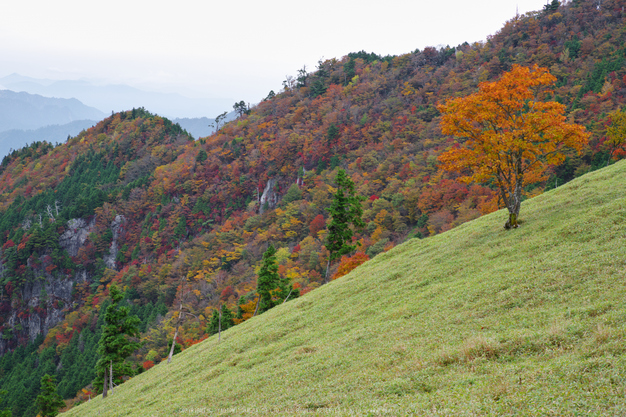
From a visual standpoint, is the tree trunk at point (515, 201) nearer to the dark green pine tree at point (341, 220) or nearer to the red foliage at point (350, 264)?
the red foliage at point (350, 264)

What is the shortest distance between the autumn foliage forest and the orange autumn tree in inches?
1021

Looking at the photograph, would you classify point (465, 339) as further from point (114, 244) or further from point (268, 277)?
point (114, 244)

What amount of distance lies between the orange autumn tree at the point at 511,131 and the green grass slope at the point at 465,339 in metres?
3.47

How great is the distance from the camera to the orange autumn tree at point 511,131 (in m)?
23.8

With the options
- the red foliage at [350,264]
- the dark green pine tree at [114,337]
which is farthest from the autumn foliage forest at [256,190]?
the dark green pine tree at [114,337]

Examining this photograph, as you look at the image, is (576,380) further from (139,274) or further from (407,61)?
(407,61)

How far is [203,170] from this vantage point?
140 m

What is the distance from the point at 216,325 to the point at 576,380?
53.2m

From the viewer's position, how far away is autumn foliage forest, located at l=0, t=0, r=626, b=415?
2911 inches

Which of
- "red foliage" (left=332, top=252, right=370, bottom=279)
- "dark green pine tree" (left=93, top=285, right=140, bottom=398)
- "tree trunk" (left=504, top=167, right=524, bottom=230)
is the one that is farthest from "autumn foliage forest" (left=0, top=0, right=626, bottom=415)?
"tree trunk" (left=504, top=167, right=524, bottom=230)

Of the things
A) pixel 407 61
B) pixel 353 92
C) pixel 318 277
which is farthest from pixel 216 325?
pixel 407 61

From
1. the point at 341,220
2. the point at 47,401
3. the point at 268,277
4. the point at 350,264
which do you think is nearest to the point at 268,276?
the point at 268,277

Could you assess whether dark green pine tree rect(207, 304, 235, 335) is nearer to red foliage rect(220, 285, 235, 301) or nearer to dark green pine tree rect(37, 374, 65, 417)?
red foliage rect(220, 285, 235, 301)

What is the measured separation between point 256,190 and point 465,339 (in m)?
119
